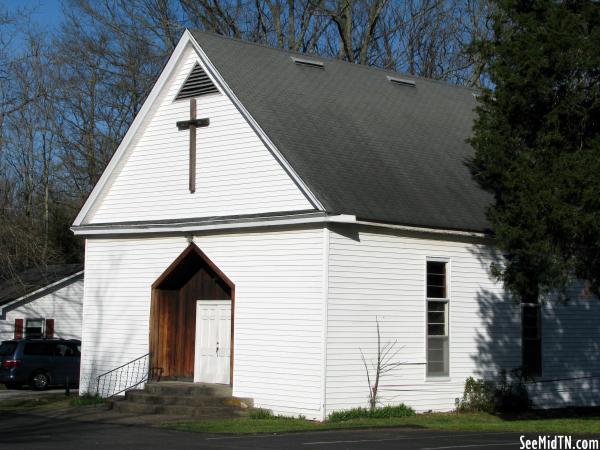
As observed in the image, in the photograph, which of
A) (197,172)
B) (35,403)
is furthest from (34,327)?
(197,172)

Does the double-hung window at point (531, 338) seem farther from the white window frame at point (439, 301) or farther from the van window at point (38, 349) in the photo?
Answer: the van window at point (38, 349)

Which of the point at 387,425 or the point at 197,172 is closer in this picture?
the point at 387,425

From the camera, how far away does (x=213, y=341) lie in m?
25.9

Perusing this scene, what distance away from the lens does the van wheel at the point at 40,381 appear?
113ft

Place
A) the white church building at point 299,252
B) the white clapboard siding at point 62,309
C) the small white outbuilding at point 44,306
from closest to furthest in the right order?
the white church building at point 299,252, the small white outbuilding at point 44,306, the white clapboard siding at point 62,309

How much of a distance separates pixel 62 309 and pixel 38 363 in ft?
29.7

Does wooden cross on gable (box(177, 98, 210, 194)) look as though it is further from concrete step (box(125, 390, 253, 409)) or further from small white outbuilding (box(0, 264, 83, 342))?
small white outbuilding (box(0, 264, 83, 342))

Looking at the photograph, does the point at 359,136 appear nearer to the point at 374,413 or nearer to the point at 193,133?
the point at 193,133

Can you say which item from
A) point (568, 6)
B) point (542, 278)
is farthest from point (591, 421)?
point (568, 6)

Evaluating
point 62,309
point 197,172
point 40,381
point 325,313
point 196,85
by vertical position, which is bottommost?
point 40,381

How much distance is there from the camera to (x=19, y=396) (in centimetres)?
3003

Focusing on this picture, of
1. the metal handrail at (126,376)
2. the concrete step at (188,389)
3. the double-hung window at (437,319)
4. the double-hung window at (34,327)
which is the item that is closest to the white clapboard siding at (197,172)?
the metal handrail at (126,376)

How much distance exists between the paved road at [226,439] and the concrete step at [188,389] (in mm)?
3266

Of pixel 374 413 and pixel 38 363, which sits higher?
pixel 38 363
